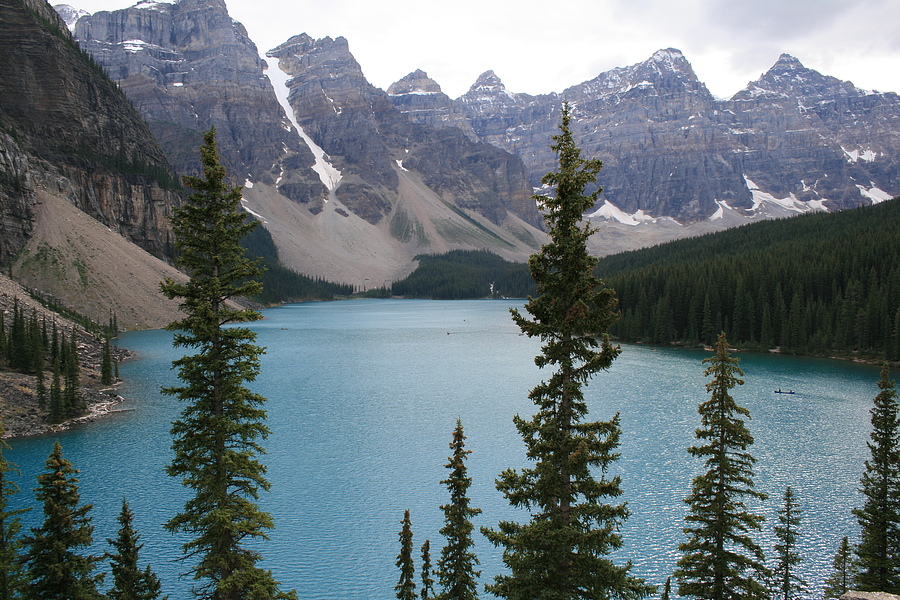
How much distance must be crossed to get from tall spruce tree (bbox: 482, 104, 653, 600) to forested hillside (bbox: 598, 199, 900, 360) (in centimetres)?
8327

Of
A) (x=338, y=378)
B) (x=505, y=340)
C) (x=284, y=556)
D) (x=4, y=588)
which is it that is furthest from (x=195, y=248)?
(x=505, y=340)

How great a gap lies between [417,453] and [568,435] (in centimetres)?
2961

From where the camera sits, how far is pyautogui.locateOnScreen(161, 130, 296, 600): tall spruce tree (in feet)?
50.1

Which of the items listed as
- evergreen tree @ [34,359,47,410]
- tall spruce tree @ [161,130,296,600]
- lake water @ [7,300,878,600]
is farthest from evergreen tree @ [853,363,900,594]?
evergreen tree @ [34,359,47,410]

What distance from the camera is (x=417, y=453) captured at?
135 ft

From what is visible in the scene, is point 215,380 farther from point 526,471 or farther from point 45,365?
point 45,365

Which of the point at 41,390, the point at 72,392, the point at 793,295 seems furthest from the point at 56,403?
the point at 793,295

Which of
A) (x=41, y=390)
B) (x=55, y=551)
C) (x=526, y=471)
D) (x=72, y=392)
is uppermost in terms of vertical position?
(x=526, y=471)

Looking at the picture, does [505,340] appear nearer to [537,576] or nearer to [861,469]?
[861,469]

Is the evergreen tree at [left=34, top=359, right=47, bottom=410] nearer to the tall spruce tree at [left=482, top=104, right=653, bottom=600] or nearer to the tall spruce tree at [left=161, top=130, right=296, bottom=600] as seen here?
the tall spruce tree at [left=161, top=130, right=296, bottom=600]

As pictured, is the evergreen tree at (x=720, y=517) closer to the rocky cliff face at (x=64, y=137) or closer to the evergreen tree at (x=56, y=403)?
the evergreen tree at (x=56, y=403)

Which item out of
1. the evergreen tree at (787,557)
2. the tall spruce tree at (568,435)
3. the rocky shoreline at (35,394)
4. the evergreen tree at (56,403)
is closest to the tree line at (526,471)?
the tall spruce tree at (568,435)

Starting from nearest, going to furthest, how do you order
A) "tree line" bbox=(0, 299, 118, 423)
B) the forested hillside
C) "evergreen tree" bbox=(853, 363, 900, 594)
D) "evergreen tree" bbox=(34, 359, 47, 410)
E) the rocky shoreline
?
1. "evergreen tree" bbox=(853, 363, 900, 594)
2. the rocky shoreline
3. "tree line" bbox=(0, 299, 118, 423)
4. "evergreen tree" bbox=(34, 359, 47, 410)
5. the forested hillside

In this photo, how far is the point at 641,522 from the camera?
98.1 ft
